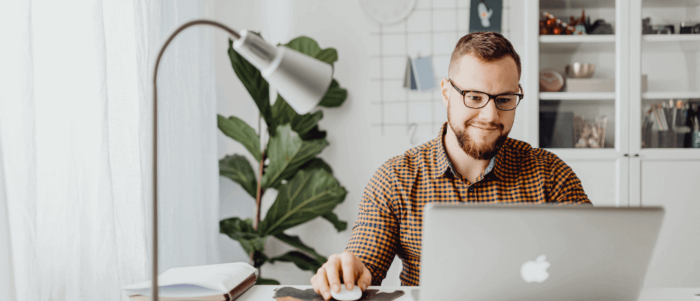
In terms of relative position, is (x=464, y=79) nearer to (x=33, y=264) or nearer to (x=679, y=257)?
(x=33, y=264)

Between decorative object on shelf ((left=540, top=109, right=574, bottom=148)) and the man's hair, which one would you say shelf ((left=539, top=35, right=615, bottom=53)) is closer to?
decorative object on shelf ((left=540, top=109, right=574, bottom=148))

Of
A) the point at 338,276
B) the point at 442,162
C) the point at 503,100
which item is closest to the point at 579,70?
the point at 503,100

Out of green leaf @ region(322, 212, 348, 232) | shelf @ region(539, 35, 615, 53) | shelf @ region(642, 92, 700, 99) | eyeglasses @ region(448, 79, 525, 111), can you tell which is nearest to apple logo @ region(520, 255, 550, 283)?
eyeglasses @ region(448, 79, 525, 111)

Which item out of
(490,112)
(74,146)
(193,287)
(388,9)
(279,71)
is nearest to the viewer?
(279,71)

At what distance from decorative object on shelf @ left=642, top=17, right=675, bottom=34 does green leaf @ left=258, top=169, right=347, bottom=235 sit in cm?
174

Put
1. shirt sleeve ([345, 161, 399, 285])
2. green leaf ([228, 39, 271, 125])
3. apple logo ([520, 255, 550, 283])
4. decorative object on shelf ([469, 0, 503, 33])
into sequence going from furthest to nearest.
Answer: decorative object on shelf ([469, 0, 503, 33]) < green leaf ([228, 39, 271, 125]) < shirt sleeve ([345, 161, 399, 285]) < apple logo ([520, 255, 550, 283])

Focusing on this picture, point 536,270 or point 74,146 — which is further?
point 74,146

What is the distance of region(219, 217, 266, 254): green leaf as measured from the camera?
213 centimetres

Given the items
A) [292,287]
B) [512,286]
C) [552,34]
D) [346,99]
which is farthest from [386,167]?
[552,34]

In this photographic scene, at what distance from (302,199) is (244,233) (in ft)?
1.12

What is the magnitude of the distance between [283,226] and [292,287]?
1.13 m

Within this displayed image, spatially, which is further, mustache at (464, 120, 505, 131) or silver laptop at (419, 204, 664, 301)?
mustache at (464, 120, 505, 131)

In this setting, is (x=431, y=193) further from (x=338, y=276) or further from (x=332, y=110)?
(x=332, y=110)

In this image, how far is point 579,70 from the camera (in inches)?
92.8
